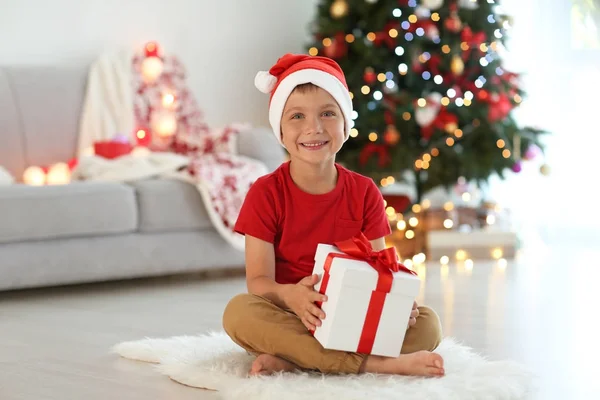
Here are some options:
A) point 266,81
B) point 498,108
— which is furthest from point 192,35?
point 266,81

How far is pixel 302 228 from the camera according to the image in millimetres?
2154

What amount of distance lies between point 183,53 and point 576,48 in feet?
7.43

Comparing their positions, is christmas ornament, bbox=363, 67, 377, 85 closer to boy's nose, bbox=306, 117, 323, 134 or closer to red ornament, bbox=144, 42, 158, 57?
red ornament, bbox=144, 42, 158, 57

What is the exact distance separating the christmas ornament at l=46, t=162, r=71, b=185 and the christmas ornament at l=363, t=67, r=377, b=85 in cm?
157

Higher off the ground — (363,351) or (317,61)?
(317,61)

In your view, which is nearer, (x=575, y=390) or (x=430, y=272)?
(x=575, y=390)

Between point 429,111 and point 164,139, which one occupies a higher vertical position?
point 429,111

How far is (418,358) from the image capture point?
198cm

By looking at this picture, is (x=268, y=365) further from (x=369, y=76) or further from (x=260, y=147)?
(x=369, y=76)

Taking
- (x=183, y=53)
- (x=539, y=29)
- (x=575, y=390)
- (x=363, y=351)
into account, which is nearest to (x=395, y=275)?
(x=363, y=351)

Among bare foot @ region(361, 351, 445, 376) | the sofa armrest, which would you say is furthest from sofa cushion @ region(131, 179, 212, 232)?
bare foot @ region(361, 351, 445, 376)

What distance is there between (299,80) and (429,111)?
2.51 metres

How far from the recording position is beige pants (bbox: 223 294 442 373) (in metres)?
1.98

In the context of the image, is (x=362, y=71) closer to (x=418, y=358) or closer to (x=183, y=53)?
(x=183, y=53)
